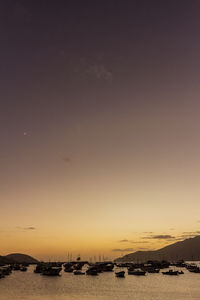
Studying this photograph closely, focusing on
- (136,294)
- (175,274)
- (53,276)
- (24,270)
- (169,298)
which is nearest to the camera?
(169,298)

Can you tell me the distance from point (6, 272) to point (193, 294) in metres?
99.8

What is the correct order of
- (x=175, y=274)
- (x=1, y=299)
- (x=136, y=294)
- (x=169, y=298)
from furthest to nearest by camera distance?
(x=175, y=274) → (x=136, y=294) → (x=169, y=298) → (x=1, y=299)

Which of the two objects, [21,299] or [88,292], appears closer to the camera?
[21,299]

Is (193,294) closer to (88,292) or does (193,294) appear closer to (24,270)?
(88,292)

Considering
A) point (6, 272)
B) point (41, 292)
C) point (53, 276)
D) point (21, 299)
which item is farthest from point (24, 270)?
point (21, 299)

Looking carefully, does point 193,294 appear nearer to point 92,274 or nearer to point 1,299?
point 1,299

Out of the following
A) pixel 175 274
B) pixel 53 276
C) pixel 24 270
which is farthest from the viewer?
pixel 24 270

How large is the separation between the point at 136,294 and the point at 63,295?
20406 millimetres

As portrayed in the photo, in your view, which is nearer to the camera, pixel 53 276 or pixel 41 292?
pixel 41 292

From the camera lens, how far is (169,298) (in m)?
81.4

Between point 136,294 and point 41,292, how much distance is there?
27.4 m

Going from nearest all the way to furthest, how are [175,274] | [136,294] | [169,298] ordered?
[169,298]
[136,294]
[175,274]

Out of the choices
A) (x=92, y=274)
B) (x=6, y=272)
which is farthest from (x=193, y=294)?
(x=6, y=272)

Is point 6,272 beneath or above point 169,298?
above
